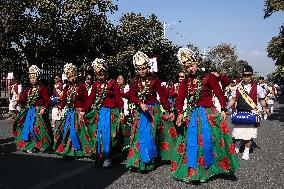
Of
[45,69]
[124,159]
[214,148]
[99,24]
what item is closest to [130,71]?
[99,24]

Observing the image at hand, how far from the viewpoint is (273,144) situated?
1091cm

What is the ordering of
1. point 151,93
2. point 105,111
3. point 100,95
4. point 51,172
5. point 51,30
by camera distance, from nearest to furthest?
1. point 51,172
2. point 151,93
3. point 105,111
4. point 100,95
5. point 51,30

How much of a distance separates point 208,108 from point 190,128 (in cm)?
41

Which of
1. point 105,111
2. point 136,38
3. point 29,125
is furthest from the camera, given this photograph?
point 136,38

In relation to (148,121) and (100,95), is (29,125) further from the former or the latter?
(148,121)

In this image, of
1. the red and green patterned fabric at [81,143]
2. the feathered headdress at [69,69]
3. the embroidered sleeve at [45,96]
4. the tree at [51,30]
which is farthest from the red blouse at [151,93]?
the tree at [51,30]

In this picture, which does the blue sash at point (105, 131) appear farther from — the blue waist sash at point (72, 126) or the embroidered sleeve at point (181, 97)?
the embroidered sleeve at point (181, 97)

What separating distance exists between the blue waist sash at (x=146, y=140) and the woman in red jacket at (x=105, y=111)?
64 cm

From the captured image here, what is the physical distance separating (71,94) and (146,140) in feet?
7.30

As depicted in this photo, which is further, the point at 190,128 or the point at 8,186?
the point at 190,128

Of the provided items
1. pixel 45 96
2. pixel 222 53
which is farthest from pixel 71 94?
pixel 222 53

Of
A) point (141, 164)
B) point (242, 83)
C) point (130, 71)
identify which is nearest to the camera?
point (141, 164)

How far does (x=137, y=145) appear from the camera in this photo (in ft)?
23.3

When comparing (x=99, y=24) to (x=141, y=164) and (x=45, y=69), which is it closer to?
(x=45, y=69)
